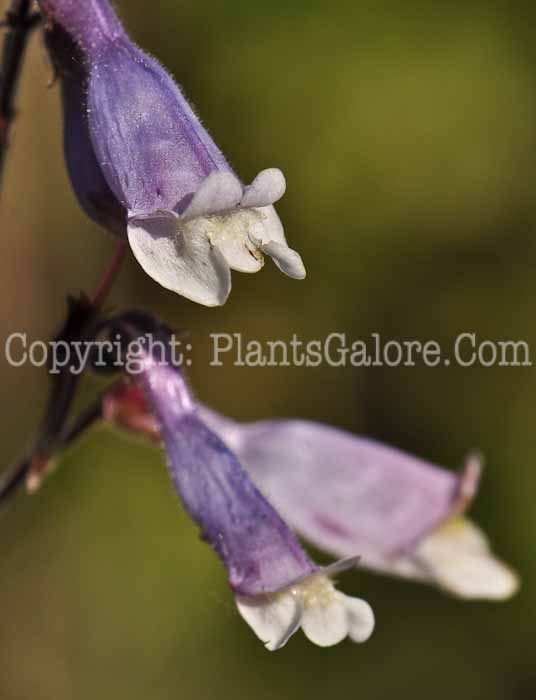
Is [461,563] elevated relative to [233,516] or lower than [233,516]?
lower

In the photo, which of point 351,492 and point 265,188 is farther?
point 351,492

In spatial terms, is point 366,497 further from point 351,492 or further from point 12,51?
point 12,51

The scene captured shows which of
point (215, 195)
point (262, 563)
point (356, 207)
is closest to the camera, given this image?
point (215, 195)

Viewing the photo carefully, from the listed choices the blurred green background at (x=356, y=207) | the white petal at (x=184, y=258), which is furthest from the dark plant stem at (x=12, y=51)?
the blurred green background at (x=356, y=207)

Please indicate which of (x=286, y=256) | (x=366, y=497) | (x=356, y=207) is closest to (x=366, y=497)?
(x=366, y=497)

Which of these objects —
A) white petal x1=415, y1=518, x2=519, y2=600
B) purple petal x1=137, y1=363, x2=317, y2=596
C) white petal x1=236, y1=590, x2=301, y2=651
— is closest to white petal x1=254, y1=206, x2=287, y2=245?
purple petal x1=137, y1=363, x2=317, y2=596

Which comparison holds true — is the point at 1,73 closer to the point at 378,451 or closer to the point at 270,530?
the point at 270,530

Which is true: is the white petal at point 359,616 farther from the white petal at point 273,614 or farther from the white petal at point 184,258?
the white petal at point 184,258

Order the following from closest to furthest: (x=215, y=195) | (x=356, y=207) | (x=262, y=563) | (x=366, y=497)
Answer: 1. (x=215, y=195)
2. (x=262, y=563)
3. (x=366, y=497)
4. (x=356, y=207)
